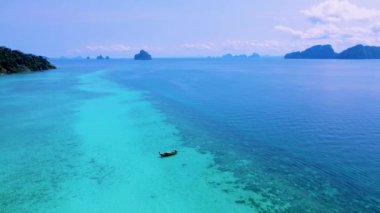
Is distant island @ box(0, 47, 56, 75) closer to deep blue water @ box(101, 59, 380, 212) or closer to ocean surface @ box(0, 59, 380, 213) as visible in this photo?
ocean surface @ box(0, 59, 380, 213)

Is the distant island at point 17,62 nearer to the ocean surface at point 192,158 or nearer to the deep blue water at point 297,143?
the ocean surface at point 192,158

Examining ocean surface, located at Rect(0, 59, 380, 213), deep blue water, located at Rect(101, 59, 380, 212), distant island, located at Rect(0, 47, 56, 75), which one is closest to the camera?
ocean surface, located at Rect(0, 59, 380, 213)

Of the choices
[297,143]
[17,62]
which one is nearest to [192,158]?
[297,143]

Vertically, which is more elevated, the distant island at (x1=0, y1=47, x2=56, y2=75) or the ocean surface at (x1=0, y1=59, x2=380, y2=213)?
the distant island at (x1=0, y1=47, x2=56, y2=75)

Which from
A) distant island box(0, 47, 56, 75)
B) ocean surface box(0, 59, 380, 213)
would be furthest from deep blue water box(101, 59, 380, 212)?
distant island box(0, 47, 56, 75)

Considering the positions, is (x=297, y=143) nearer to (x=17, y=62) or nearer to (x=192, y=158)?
(x=192, y=158)

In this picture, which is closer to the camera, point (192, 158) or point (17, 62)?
point (192, 158)

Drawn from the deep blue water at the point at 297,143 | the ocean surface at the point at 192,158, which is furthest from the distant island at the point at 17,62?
the deep blue water at the point at 297,143

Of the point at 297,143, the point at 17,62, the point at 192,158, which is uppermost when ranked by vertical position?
the point at 17,62
